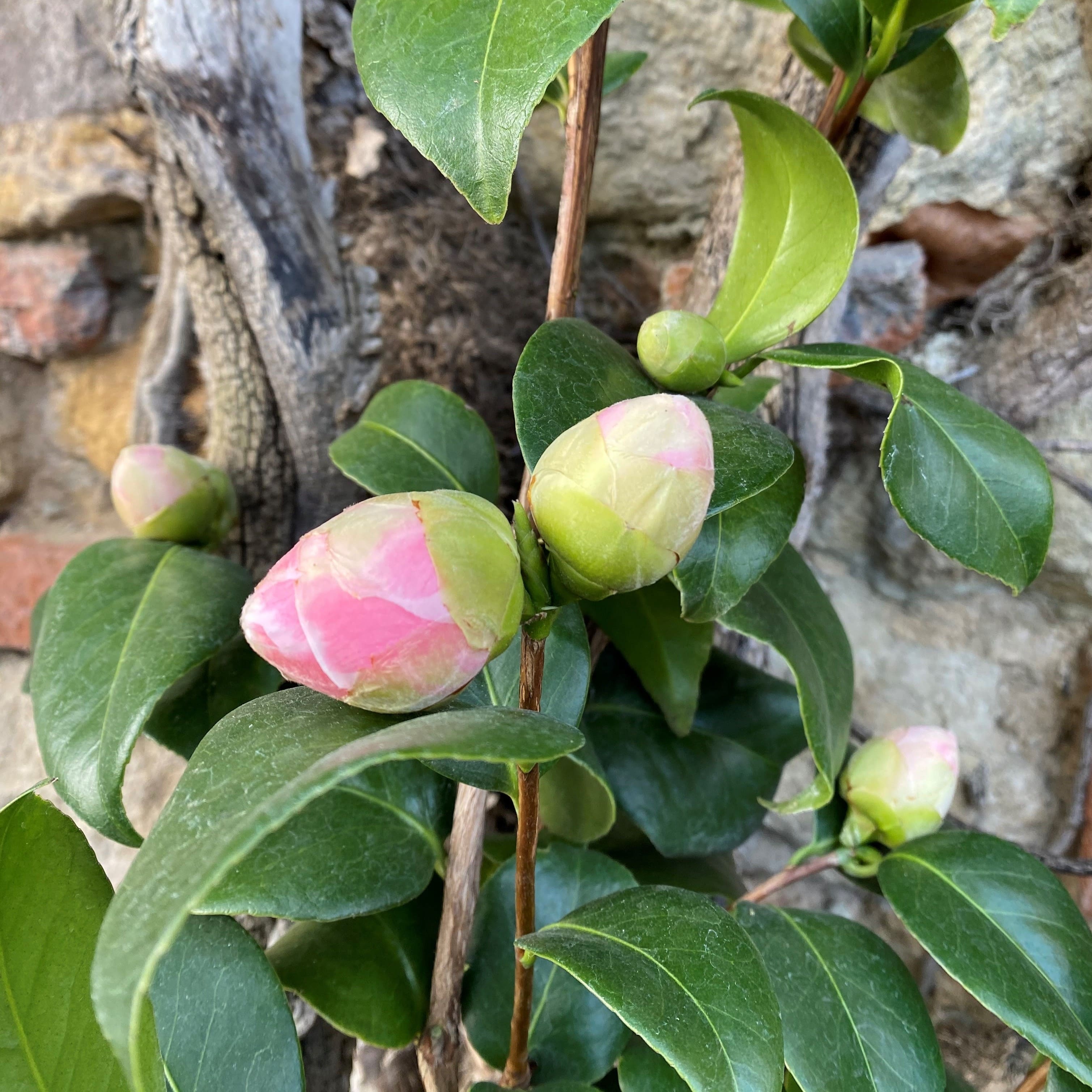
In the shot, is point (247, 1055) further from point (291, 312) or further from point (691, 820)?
point (291, 312)

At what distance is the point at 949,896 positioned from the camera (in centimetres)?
52

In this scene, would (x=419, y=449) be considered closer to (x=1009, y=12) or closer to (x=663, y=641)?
(x=663, y=641)

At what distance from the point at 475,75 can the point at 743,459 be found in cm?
20

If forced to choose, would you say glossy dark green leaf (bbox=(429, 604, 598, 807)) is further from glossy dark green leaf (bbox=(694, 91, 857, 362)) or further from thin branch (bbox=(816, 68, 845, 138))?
thin branch (bbox=(816, 68, 845, 138))

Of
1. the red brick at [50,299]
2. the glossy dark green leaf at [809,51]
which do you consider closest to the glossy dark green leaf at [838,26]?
the glossy dark green leaf at [809,51]

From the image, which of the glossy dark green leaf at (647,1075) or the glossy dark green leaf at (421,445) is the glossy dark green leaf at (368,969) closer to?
the glossy dark green leaf at (647,1075)

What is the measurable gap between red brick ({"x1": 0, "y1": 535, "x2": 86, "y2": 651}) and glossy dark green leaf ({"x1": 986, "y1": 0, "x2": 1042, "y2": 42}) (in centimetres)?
114

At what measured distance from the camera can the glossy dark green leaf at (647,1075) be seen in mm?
483

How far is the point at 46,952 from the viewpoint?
0.36 metres

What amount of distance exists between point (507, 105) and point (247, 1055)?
51cm

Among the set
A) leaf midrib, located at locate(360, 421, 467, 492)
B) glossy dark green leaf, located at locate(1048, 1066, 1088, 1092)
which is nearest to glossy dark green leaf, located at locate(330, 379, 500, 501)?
leaf midrib, located at locate(360, 421, 467, 492)

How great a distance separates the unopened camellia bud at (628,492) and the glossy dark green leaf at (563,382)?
1.7 inches

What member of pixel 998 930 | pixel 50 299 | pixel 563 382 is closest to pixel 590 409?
pixel 563 382

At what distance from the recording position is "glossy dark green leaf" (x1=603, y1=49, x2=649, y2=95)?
0.63 metres
